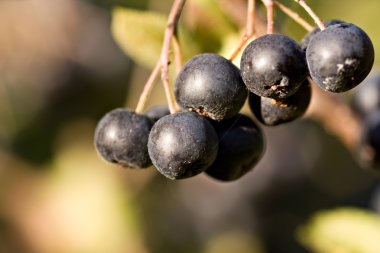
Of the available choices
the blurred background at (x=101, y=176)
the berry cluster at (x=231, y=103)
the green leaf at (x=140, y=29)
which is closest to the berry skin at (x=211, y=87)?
the berry cluster at (x=231, y=103)

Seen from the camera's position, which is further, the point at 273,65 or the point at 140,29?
the point at 140,29

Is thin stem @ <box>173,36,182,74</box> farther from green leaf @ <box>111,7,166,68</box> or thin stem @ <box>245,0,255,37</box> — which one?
green leaf @ <box>111,7,166,68</box>

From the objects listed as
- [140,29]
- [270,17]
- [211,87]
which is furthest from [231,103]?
[140,29]

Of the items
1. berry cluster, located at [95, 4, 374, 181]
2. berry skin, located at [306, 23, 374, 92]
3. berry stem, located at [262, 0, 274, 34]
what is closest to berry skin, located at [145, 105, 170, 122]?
berry cluster, located at [95, 4, 374, 181]

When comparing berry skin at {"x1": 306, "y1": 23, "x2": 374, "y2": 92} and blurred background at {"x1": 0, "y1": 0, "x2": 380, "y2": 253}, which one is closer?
berry skin at {"x1": 306, "y1": 23, "x2": 374, "y2": 92}

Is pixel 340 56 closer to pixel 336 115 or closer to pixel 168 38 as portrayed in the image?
pixel 168 38
